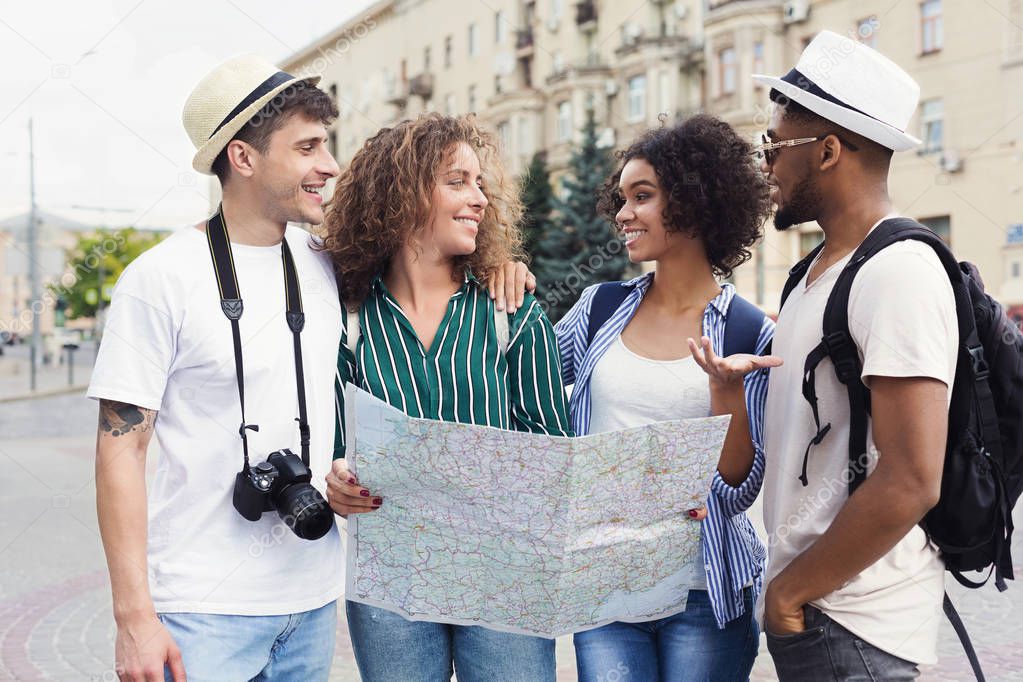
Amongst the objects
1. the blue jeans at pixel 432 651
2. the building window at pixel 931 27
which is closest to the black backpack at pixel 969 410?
the blue jeans at pixel 432 651

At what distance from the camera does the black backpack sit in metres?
2.25

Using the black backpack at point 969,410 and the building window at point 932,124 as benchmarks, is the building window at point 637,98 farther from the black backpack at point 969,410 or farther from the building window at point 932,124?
the black backpack at point 969,410

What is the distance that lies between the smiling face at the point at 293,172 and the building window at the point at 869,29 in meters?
24.1

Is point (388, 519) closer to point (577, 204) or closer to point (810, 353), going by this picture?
point (810, 353)

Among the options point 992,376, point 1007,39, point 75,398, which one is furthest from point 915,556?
point 75,398

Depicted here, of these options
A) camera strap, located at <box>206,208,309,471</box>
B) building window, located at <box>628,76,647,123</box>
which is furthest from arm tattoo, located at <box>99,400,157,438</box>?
building window, located at <box>628,76,647,123</box>

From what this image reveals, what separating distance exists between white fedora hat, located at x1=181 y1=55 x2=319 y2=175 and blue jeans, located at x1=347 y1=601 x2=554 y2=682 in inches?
48.4

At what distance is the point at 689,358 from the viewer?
3029 millimetres

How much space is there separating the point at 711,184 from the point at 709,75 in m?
28.7

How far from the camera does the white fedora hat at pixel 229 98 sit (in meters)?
2.74

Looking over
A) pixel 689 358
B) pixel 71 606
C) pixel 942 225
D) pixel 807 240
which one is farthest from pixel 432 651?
pixel 807 240

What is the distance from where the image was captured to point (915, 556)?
7.73 ft

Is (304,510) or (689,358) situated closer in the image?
(304,510)

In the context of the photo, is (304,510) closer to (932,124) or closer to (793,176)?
(793,176)
